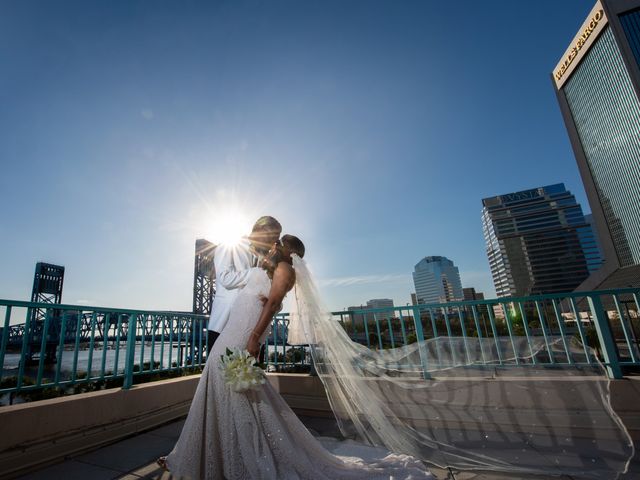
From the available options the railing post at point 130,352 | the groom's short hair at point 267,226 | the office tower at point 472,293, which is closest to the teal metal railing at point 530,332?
the groom's short hair at point 267,226

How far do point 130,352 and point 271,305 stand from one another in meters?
2.19

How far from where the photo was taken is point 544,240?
94250 millimetres

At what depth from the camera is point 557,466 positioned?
76.4 inches

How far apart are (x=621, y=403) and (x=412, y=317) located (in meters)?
1.82

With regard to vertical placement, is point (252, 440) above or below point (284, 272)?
below

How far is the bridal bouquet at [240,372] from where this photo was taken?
1.78 m

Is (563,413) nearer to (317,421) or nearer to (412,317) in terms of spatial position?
(412,317)

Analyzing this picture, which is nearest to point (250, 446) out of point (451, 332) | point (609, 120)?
point (451, 332)

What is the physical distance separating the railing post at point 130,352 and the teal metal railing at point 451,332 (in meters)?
0.01

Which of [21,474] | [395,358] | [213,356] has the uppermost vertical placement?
[213,356]

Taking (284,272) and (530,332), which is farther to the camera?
(530,332)

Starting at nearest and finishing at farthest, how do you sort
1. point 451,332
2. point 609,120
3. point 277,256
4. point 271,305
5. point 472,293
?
point 271,305
point 277,256
point 451,332
point 609,120
point 472,293

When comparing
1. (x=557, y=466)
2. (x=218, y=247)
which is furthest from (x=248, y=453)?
(x=557, y=466)

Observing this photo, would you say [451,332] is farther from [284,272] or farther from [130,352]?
[130,352]
